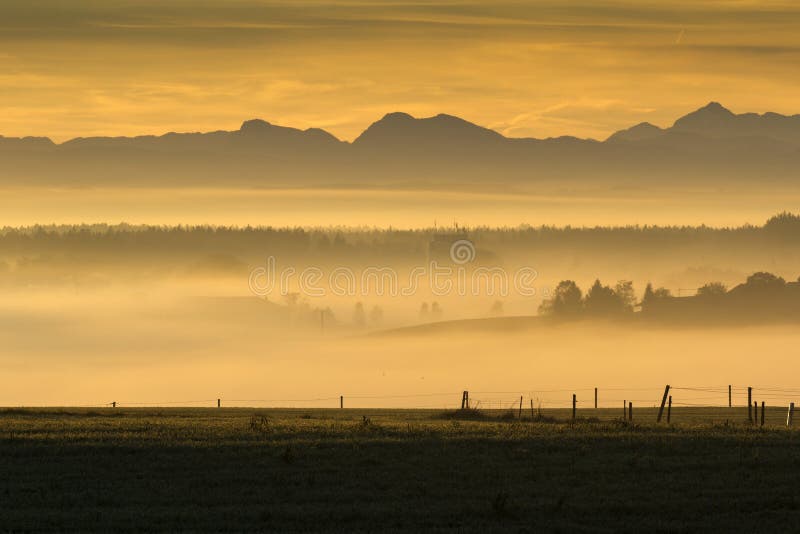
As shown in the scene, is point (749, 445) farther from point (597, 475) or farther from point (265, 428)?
point (265, 428)

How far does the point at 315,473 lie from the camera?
147 ft

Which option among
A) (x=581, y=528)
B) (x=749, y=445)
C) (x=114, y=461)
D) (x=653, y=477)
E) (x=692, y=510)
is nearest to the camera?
(x=581, y=528)

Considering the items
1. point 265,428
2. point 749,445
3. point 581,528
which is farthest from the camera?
point 265,428

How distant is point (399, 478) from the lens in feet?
144

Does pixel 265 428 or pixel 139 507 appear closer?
pixel 139 507

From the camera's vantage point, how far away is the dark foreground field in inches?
1457

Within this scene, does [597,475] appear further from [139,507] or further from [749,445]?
[139,507]

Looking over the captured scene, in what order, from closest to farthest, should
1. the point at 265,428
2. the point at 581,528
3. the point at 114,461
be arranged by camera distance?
the point at 581,528 → the point at 114,461 → the point at 265,428

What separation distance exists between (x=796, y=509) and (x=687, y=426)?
23930mm

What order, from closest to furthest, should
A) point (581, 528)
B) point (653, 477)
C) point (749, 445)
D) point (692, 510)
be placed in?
point (581, 528), point (692, 510), point (653, 477), point (749, 445)

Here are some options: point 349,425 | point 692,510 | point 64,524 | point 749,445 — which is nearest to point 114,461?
point 64,524

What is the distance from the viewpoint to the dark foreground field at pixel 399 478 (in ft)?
121

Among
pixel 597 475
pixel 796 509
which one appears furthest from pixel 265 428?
pixel 796 509

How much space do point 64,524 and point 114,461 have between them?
37.6 feet
